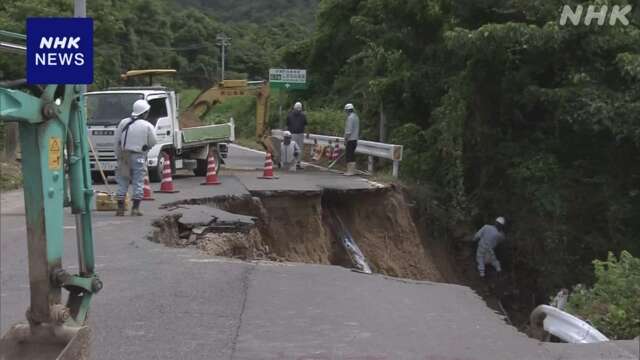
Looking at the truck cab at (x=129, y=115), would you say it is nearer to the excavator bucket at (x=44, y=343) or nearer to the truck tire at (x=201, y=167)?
the truck tire at (x=201, y=167)

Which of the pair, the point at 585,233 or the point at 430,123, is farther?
the point at 430,123

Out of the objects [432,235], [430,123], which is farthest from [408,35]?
[432,235]

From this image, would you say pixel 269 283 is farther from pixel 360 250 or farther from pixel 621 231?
pixel 621 231

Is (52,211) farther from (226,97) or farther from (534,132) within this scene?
(226,97)

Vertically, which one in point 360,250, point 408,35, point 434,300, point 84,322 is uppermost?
point 408,35

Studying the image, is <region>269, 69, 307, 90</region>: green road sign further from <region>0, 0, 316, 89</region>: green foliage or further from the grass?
<region>0, 0, 316, 89</region>: green foliage

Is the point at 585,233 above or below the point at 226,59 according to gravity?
below

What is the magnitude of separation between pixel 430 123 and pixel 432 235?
4.52m

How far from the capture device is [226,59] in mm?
75500

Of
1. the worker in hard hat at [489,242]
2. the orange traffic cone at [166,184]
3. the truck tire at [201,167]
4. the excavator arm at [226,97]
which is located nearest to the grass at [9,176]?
the orange traffic cone at [166,184]

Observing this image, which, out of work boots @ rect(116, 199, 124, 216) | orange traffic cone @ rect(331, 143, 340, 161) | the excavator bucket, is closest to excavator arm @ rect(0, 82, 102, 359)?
the excavator bucket

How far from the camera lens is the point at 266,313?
7.89 metres

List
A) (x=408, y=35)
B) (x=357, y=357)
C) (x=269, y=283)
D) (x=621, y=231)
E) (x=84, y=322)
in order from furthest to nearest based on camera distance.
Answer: (x=408, y=35), (x=621, y=231), (x=269, y=283), (x=357, y=357), (x=84, y=322)

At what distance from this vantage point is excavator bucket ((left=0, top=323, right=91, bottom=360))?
477cm
